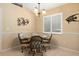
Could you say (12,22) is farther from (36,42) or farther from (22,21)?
(36,42)

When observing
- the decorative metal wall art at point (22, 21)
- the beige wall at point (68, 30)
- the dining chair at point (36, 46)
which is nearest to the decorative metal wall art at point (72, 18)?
the beige wall at point (68, 30)

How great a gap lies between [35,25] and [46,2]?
0.44 meters

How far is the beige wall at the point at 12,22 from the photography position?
1838mm

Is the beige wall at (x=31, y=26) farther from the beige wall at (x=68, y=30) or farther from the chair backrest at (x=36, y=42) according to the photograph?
the chair backrest at (x=36, y=42)

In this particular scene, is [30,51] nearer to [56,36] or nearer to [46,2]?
[56,36]

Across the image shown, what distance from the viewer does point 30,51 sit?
191 centimetres

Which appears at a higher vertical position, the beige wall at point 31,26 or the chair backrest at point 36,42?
the beige wall at point 31,26

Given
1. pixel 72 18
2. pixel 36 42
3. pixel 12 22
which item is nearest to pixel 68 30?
pixel 72 18

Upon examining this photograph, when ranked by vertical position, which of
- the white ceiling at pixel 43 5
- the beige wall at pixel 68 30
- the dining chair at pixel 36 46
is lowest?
the dining chair at pixel 36 46

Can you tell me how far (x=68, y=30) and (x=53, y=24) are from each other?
10.8 inches

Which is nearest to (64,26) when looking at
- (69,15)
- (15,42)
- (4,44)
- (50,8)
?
(69,15)

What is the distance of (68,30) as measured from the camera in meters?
1.87

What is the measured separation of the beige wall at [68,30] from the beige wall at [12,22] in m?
0.23

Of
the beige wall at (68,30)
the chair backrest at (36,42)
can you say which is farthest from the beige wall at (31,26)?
the chair backrest at (36,42)
